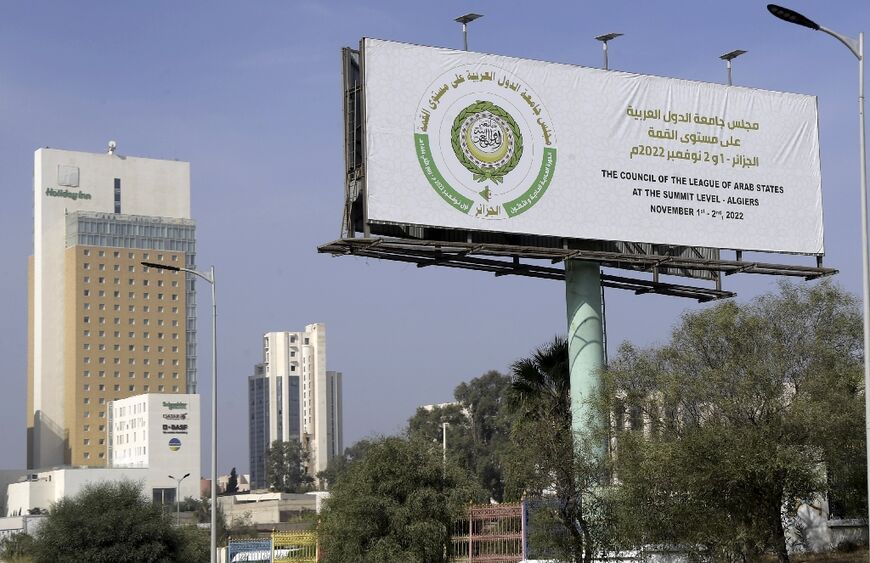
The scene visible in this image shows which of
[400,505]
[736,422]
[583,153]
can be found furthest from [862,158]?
[400,505]

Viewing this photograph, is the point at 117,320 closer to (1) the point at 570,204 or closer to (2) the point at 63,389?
(2) the point at 63,389

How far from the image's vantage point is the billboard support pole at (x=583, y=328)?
31656mm

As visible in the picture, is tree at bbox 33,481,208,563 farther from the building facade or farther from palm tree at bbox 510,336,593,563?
the building facade

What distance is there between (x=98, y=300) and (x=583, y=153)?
513 feet

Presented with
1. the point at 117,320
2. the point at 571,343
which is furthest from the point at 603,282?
the point at 117,320

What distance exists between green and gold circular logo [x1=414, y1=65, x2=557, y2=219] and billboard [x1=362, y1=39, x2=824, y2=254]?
0.10 ft

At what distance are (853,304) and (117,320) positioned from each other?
16049 cm

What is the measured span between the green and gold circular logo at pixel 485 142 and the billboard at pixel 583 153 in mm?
31

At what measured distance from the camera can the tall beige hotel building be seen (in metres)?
178

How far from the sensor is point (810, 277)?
1388 inches

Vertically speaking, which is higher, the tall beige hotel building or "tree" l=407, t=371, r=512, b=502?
the tall beige hotel building

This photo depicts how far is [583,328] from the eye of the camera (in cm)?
3272

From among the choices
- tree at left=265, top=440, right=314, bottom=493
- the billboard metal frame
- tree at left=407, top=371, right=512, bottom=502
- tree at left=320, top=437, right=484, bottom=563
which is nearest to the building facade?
tree at left=265, top=440, right=314, bottom=493

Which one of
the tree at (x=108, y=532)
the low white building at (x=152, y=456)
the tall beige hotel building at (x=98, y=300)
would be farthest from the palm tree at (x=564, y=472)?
the tall beige hotel building at (x=98, y=300)
